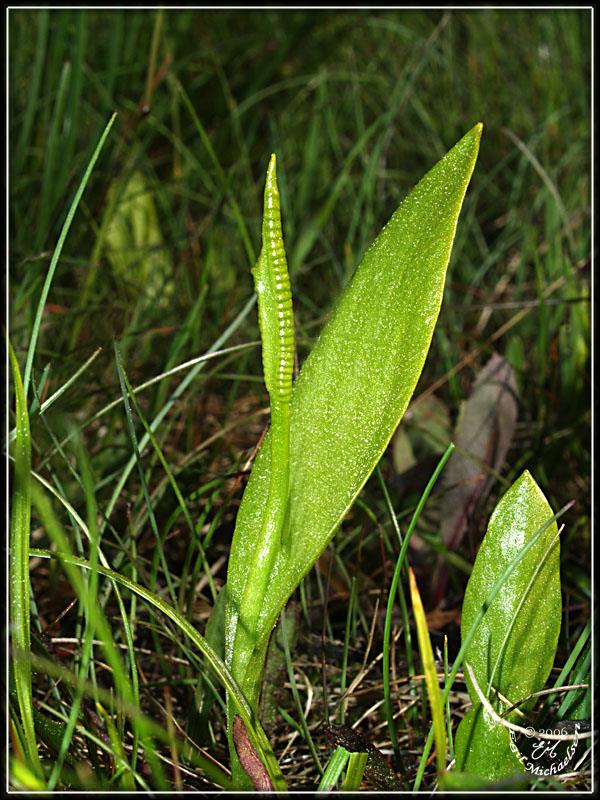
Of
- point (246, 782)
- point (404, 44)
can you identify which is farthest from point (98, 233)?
point (404, 44)

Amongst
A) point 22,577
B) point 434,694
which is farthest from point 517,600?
point 22,577

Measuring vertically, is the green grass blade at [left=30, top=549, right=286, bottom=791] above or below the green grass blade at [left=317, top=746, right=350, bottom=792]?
above

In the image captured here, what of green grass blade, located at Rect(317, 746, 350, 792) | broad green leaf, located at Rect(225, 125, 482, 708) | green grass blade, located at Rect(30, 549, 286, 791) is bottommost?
green grass blade, located at Rect(317, 746, 350, 792)

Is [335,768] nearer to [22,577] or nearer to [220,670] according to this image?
[220,670]

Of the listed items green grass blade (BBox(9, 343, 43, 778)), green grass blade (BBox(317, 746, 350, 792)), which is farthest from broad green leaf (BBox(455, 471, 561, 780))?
green grass blade (BBox(9, 343, 43, 778))

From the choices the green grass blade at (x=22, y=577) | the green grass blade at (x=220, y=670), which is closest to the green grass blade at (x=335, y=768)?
the green grass blade at (x=220, y=670)

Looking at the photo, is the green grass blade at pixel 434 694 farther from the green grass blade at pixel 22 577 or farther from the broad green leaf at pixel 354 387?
the green grass blade at pixel 22 577

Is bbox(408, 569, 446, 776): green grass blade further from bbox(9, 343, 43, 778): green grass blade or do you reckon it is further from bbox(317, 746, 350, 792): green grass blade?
bbox(9, 343, 43, 778): green grass blade
